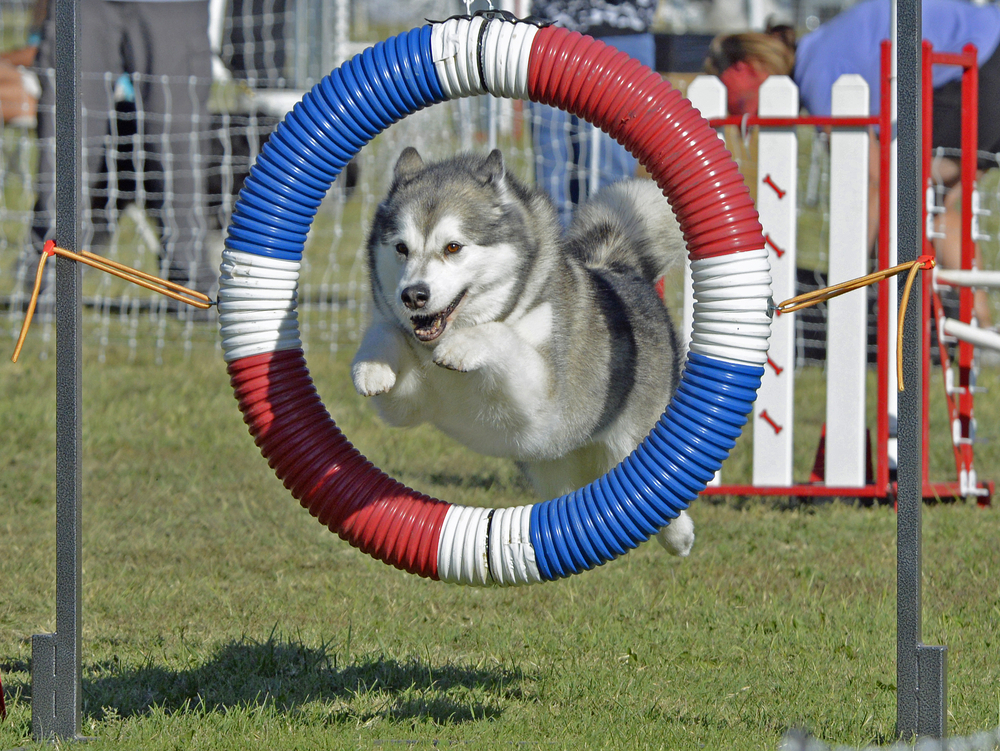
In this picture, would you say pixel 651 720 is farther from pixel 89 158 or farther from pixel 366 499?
pixel 89 158

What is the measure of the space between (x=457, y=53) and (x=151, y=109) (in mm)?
6539

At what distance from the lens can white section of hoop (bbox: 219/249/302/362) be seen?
9.99ft

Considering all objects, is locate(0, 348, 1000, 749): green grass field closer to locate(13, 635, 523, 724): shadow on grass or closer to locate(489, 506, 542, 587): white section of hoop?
locate(13, 635, 523, 724): shadow on grass

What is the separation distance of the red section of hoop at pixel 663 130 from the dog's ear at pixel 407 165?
688mm

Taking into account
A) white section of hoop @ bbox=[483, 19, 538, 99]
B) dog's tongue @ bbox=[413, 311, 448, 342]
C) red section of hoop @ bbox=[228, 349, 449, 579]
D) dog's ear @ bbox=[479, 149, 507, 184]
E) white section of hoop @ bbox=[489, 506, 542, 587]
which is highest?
white section of hoop @ bbox=[483, 19, 538, 99]

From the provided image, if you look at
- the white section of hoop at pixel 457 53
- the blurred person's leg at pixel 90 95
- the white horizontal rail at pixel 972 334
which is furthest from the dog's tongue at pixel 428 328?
the blurred person's leg at pixel 90 95

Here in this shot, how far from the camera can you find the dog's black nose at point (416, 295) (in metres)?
3.10

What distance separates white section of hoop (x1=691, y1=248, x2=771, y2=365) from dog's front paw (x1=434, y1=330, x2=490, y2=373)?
56 centimetres

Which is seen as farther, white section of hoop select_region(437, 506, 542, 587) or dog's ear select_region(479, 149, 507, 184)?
dog's ear select_region(479, 149, 507, 184)

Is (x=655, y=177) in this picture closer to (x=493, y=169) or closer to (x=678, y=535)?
(x=493, y=169)

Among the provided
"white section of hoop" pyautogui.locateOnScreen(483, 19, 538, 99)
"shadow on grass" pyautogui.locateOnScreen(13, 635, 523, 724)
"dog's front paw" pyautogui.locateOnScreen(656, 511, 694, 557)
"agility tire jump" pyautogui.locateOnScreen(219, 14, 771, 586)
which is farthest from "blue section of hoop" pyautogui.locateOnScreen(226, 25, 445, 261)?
"dog's front paw" pyautogui.locateOnScreen(656, 511, 694, 557)

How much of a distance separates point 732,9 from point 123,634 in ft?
57.1

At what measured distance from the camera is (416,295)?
122 inches

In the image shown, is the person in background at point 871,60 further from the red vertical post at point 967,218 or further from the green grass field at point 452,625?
the green grass field at point 452,625
